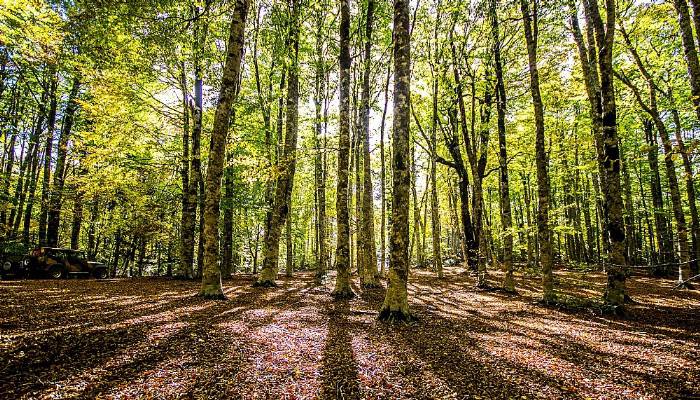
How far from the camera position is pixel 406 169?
741 centimetres

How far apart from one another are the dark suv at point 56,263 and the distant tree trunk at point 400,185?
55.4ft

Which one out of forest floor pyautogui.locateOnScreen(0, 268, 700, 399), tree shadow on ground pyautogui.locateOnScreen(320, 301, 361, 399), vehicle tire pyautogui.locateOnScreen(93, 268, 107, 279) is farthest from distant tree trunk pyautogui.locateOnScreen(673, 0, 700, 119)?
vehicle tire pyautogui.locateOnScreen(93, 268, 107, 279)

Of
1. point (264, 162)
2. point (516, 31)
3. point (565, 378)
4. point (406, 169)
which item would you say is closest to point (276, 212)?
point (264, 162)

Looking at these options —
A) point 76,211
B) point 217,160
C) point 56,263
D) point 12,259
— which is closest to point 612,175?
point 217,160

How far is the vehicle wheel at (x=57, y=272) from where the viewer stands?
614 inches

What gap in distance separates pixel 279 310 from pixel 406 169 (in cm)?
465

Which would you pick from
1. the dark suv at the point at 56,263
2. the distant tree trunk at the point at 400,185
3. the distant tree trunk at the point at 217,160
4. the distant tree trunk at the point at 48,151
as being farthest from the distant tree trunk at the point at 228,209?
the distant tree trunk at the point at 48,151

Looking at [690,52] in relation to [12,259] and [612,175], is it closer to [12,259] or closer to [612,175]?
[612,175]

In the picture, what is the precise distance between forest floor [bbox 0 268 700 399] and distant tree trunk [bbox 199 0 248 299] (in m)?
0.90

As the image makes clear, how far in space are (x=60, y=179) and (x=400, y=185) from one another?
21.8 meters

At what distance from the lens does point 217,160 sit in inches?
362

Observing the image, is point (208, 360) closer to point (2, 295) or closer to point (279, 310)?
point (279, 310)

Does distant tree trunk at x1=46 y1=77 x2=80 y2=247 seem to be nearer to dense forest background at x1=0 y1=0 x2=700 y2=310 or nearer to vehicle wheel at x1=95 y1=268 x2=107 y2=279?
dense forest background at x1=0 y1=0 x2=700 y2=310

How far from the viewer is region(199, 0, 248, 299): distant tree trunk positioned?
9.10m
